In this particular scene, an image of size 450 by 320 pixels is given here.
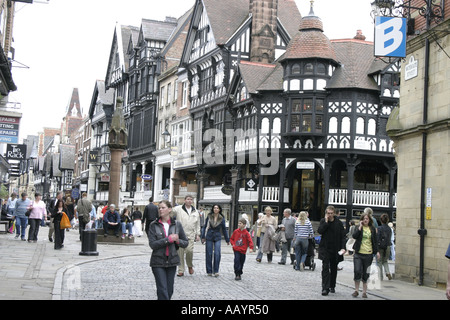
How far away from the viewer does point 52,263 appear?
50.9 ft

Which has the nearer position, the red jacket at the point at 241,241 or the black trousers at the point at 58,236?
the red jacket at the point at 241,241

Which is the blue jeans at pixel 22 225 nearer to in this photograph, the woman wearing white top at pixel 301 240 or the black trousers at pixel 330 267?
the woman wearing white top at pixel 301 240

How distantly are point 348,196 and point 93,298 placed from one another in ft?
81.5

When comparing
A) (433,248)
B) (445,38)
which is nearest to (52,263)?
(433,248)

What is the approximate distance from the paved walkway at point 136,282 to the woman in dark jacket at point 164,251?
2202mm

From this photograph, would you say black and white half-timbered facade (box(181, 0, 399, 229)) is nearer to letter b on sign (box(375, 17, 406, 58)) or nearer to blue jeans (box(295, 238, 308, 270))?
blue jeans (box(295, 238, 308, 270))

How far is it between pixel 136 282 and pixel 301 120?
22.6m

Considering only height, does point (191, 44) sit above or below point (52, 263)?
above

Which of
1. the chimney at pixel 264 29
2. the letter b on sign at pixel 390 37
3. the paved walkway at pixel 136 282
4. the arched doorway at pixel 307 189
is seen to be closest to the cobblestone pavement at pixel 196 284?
the paved walkway at pixel 136 282

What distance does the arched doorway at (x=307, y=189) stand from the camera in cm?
3612

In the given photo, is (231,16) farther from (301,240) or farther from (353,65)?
(301,240)

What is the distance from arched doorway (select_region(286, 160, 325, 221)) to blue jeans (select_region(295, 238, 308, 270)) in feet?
58.2

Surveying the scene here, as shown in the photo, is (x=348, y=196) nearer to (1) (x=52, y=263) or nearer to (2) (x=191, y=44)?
(2) (x=191, y=44)
